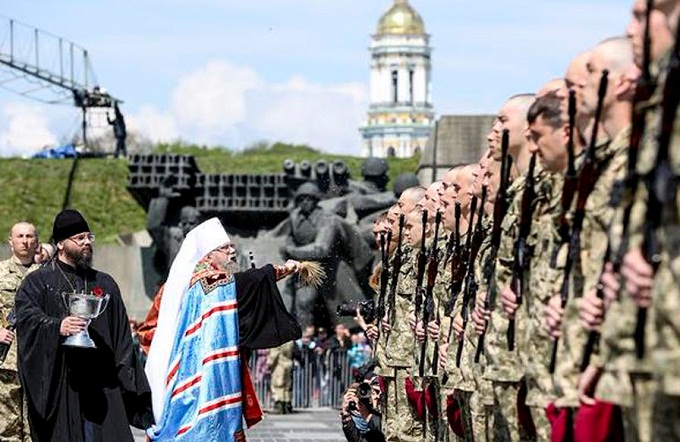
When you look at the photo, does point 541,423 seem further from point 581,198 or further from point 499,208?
point 499,208

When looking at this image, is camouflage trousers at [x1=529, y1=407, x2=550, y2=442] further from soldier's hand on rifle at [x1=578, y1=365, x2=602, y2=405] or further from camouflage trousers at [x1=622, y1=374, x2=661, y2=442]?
camouflage trousers at [x1=622, y1=374, x2=661, y2=442]

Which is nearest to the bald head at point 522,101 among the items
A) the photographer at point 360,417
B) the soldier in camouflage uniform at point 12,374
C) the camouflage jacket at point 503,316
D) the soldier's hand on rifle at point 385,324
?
the camouflage jacket at point 503,316

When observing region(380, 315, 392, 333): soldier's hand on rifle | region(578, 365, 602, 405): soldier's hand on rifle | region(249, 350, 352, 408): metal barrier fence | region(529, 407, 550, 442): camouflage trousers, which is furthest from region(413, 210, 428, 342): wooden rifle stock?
region(249, 350, 352, 408): metal barrier fence

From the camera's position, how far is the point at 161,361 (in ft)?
50.1

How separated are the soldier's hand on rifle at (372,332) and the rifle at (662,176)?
9.73 metres

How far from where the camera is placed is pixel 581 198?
8.66m

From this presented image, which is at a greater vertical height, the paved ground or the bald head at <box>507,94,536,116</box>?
the bald head at <box>507,94,536,116</box>

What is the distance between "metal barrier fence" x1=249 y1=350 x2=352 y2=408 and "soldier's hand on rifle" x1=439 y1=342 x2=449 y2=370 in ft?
63.8

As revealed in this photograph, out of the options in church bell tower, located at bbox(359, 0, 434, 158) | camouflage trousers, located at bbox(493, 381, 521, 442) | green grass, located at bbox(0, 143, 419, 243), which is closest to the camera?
camouflage trousers, located at bbox(493, 381, 521, 442)

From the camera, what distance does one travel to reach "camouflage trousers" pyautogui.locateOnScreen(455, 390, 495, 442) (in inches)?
429

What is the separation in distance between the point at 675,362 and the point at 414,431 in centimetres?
889

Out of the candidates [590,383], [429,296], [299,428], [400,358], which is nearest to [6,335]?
[400,358]

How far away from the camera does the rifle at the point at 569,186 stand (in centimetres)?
880

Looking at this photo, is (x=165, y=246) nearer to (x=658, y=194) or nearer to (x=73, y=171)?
(x=73, y=171)
